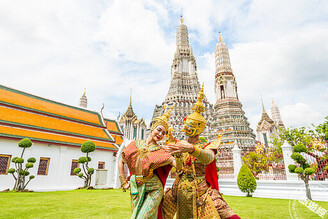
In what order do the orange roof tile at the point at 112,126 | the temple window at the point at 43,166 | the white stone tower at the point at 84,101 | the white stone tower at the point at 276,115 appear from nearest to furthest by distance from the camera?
the temple window at the point at 43,166 < the orange roof tile at the point at 112,126 < the white stone tower at the point at 276,115 < the white stone tower at the point at 84,101

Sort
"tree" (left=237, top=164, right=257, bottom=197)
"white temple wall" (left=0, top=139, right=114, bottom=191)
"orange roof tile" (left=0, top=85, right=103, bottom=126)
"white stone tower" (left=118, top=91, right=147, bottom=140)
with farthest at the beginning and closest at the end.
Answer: "white stone tower" (left=118, top=91, right=147, bottom=140), "orange roof tile" (left=0, top=85, right=103, bottom=126), "white temple wall" (left=0, top=139, right=114, bottom=191), "tree" (left=237, top=164, right=257, bottom=197)

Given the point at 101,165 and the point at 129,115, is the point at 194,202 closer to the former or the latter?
the point at 101,165

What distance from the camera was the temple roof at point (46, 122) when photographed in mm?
12505

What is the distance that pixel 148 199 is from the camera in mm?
2541

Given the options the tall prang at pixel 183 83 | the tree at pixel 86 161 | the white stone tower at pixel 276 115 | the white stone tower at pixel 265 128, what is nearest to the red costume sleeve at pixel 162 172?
the tree at pixel 86 161

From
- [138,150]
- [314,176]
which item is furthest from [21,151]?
[314,176]

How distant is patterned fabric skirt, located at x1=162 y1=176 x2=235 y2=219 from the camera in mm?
2307

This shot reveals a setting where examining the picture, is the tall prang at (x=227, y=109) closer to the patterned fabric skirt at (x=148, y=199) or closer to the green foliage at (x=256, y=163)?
the green foliage at (x=256, y=163)

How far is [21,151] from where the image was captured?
39.5 feet

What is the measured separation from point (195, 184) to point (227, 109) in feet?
85.0

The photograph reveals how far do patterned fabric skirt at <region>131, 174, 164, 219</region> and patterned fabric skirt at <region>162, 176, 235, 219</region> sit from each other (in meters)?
0.23

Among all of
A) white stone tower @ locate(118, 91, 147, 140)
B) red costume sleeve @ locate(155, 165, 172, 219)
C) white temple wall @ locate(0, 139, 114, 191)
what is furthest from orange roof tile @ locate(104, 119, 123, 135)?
white stone tower @ locate(118, 91, 147, 140)

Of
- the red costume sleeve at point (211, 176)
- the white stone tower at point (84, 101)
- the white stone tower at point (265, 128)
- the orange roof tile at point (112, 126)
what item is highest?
the white stone tower at point (84, 101)

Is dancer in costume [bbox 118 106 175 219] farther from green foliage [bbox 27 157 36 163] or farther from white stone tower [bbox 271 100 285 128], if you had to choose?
white stone tower [bbox 271 100 285 128]
